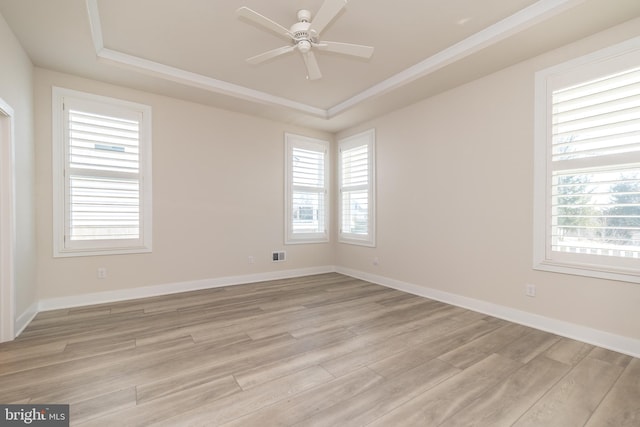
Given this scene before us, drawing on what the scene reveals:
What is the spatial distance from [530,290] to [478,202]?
1.06 metres

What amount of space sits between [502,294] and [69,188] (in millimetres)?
5078

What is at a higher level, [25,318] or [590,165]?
[590,165]

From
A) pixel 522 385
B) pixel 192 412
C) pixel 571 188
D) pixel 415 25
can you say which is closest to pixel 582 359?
pixel 522 385

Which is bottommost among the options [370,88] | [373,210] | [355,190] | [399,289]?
[399,289]

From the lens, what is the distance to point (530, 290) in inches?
116

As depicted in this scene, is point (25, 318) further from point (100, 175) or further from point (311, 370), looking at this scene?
point (311, 370)

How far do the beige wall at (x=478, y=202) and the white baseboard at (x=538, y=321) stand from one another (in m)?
0.06

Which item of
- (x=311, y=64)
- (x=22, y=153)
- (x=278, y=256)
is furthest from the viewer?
(x=278, y=256)

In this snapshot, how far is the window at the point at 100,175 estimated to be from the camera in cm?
337

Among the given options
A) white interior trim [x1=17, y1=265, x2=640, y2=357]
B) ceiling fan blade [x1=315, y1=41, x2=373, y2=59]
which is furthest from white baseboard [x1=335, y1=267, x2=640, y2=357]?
ceiling fan blade [x1=315, y1=41, x2=373, y2=59]

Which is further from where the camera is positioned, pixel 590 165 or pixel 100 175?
pixel 100 175

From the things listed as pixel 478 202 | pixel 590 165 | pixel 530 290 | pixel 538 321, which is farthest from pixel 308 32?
pixel 538 321

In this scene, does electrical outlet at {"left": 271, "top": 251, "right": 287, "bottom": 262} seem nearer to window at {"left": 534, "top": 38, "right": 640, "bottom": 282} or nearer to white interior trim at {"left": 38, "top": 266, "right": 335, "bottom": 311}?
white interior trim at {"left": 38, "top": 266, "right": 335, "bottom": 311}

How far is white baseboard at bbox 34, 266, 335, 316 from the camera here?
338cm
